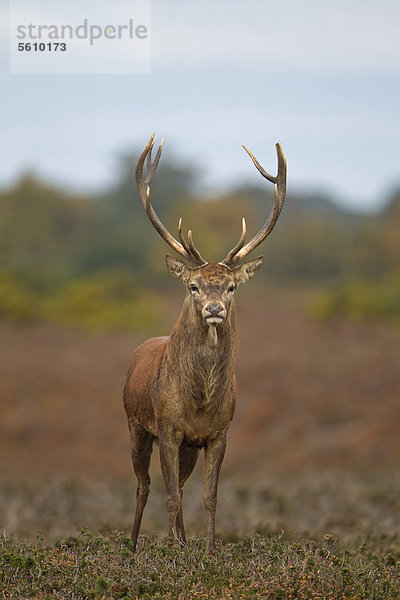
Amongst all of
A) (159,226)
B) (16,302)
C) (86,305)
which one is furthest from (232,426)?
(159,226)

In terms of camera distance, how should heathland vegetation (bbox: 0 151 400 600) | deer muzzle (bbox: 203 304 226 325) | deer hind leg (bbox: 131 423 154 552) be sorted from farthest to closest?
deer hind leg (bbox: 131 423 154 552) < heathland vegetation (bbox: 0 151 400 600) < deer muzzle (bbox: 203 304 226 325)

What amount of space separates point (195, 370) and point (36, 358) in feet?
89.5

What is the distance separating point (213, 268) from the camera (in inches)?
356

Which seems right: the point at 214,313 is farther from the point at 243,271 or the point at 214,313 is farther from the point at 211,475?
the point at 211,475

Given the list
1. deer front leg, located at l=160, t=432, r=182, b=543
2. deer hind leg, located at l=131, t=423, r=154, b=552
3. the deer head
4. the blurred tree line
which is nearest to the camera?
the deer head

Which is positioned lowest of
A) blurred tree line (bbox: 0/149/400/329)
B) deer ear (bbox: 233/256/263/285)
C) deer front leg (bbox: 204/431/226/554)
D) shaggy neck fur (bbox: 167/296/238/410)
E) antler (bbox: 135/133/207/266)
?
deer front leg (bbox: 204/431/226/554)

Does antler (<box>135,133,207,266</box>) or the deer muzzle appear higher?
antler (<box>135,133,207,266</box>)

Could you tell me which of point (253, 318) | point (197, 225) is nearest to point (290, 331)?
point (253, 318)

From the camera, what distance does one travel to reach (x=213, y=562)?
348 inches

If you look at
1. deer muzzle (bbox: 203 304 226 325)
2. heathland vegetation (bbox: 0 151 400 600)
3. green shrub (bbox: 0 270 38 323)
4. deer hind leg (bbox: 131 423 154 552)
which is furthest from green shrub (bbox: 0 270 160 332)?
deer muzzle (bbox: 203 304 226 325)

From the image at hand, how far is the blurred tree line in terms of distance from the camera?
45562 mm

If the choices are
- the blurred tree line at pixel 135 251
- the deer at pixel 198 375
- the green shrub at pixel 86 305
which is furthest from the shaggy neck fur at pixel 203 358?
the green shrub at pixel 86 305

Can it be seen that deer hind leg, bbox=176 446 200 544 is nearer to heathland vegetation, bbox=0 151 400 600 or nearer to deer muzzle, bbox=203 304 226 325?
heathland vegetation, bbox=0 151 400 600

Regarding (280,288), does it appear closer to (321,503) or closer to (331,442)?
(331,442)
